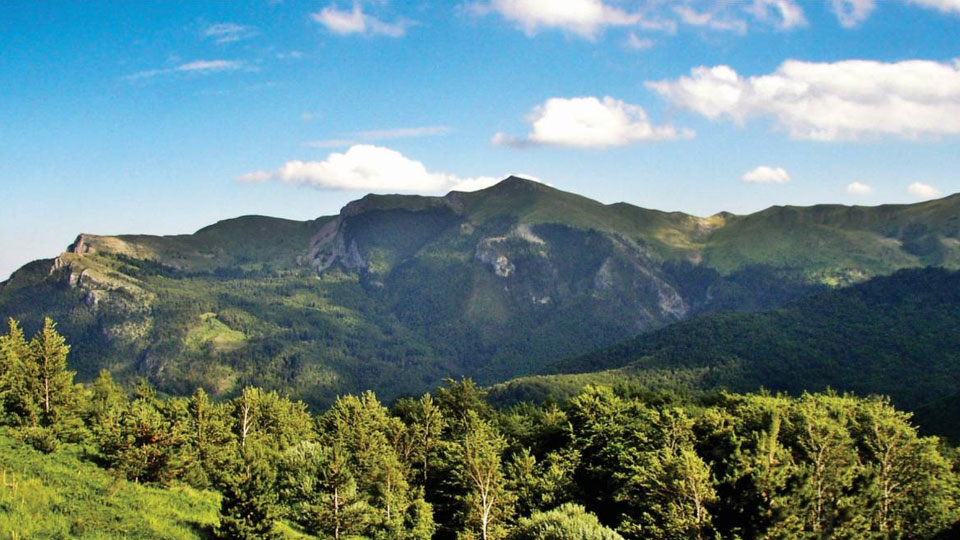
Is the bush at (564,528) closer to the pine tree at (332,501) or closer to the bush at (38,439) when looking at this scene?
the pine tree at (332,501)

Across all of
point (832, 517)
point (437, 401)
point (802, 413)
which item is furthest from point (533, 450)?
point (832, 517)

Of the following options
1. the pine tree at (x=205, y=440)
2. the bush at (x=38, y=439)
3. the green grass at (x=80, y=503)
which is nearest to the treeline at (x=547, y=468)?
the bush at (x=38, y=439)

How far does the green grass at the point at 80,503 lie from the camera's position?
171 feet

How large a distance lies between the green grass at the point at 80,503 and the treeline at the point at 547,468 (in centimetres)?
225

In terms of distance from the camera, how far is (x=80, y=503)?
5753 centimetres

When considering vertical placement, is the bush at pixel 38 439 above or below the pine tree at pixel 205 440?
above

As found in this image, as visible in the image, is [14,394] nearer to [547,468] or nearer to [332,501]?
[332,501]

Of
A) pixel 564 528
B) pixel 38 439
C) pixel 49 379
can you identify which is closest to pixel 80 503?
pixel 38 439

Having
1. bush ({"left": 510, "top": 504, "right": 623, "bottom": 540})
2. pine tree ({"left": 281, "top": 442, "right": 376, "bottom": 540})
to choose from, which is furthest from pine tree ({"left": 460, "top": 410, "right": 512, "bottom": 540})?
pine tree ({"left": 281, "top": 442, "right": 376, "bottom": 540})

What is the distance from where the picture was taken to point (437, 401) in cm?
12081

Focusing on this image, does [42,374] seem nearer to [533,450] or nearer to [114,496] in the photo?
[114,496]

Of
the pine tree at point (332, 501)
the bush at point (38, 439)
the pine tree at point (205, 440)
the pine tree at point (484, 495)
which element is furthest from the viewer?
the pine tree at point (205, 440)

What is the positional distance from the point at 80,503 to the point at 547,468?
56.1m

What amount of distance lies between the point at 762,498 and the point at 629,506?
2520cm
